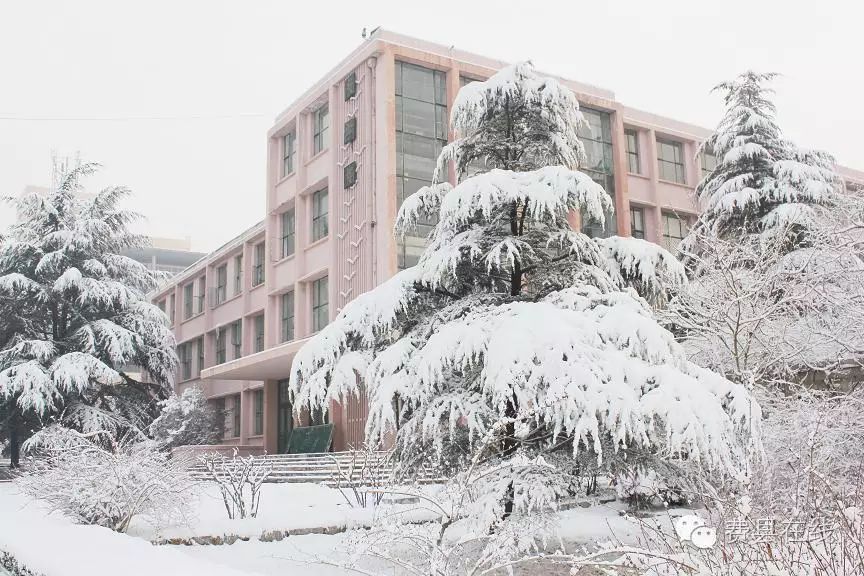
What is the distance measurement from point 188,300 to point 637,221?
81.4ft

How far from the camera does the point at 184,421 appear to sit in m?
30.7

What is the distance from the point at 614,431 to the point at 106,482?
22.1 feet

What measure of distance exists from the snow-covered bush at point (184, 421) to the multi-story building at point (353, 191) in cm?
163

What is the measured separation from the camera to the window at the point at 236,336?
37.2 metres

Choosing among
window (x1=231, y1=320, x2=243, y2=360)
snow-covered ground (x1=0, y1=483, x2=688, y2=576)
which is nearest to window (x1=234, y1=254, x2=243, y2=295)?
window (x1=231, y1=320, x2=243, y2=360)

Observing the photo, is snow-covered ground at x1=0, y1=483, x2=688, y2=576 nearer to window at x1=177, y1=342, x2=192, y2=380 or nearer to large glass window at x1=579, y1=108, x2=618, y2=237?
large glass window at x1=579, y1=108, x2=618, y2=237

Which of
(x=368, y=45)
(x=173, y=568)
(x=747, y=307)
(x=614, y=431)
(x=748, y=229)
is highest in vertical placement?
(x=368, y=45)

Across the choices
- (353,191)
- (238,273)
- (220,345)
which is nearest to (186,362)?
(220,345)

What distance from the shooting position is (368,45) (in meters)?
25.0

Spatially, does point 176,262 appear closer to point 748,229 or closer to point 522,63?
point 748,229

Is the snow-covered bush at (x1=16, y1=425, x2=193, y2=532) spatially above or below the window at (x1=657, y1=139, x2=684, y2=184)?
below

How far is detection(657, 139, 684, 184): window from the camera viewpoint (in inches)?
1302

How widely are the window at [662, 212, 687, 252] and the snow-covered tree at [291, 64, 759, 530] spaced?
2056cm

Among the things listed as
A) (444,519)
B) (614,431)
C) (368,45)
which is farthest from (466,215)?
(368,45)
